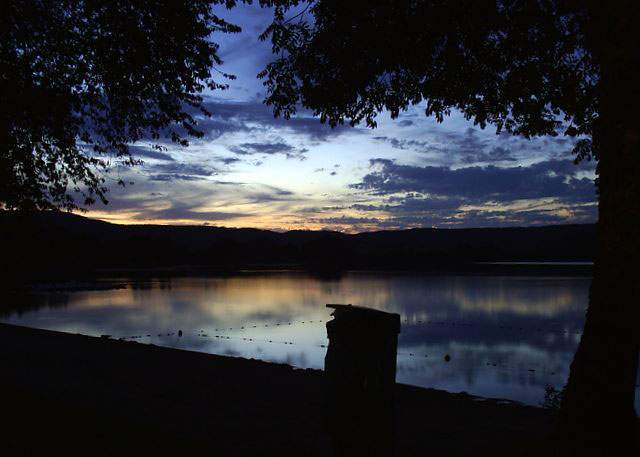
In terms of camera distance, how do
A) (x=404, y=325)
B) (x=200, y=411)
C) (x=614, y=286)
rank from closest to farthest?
(x=614, y=286), (x=200, y=411), (x=404, y=325)

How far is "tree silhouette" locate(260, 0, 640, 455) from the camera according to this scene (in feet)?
17.3

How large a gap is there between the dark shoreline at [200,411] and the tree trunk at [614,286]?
104cm

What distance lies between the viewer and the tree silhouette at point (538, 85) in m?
5.29

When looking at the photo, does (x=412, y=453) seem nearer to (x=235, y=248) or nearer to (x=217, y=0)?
(x=217, y=0)

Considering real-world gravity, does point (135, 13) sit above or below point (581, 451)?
above

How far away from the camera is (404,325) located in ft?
120

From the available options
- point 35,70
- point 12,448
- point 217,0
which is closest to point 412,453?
point 12,448

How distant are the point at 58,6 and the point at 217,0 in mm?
3280

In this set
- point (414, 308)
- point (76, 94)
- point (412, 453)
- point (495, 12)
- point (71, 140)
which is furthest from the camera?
point (414, 308)

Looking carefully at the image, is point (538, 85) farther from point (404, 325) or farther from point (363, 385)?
point (404, 325)

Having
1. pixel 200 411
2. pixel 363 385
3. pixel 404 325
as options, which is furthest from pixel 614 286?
pixel 404 325

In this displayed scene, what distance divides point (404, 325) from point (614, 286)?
3214 cm

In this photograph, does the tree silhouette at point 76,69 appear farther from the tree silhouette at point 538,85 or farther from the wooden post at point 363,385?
the wooden post at point 363,385

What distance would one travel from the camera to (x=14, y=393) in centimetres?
884
